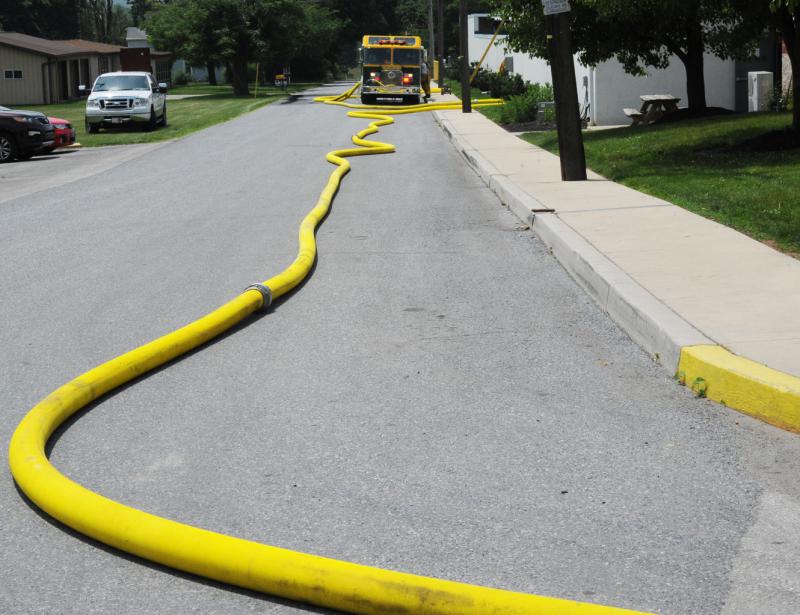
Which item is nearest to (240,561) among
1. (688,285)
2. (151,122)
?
(688,285)

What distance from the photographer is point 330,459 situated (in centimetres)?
516

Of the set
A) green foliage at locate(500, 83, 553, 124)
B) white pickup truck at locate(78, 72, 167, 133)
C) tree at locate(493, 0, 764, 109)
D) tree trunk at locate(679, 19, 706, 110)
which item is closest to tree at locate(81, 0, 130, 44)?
white pickup truck at locate(78, 72, 167, 133)

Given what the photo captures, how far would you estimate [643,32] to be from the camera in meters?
21.3

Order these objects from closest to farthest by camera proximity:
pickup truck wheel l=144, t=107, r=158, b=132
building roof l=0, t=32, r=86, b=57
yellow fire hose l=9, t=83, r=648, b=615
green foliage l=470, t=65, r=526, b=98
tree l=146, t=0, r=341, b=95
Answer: yellow fire hose l=9, t=83, r=648, b=615
pickup truck wheel l=144, t=107, r=158, b=132
green foliage l=470, t=65, r=526, b=98
building roof l=0, t=32, r=86, b=57
tree l=146, t=0, r=341, b=95

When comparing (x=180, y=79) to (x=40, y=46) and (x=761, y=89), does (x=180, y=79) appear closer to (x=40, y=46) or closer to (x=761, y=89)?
(x=40, y=46)

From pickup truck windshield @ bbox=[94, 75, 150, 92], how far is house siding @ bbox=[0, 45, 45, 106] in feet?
73.9

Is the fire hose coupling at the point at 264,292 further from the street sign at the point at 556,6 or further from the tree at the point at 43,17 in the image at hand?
the tree at the point at 43,17

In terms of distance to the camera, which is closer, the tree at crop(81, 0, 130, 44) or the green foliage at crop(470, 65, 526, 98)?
the green foliage at crop(470, 65, 526, 98)

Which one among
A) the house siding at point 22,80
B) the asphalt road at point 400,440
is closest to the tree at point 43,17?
the house siding at point 22,80

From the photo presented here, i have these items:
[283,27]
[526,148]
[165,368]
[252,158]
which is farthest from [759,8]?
[283,27]

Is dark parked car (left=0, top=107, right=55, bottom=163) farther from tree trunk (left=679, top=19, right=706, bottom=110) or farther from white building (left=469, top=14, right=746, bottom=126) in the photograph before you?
tree trunk (left=679, top=19, right=706, bottom=110)

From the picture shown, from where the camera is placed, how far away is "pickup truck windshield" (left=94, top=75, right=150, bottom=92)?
3269 cm

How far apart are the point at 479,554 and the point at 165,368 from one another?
10.6 ft

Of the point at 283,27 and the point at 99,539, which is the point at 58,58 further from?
the point at 99,539
